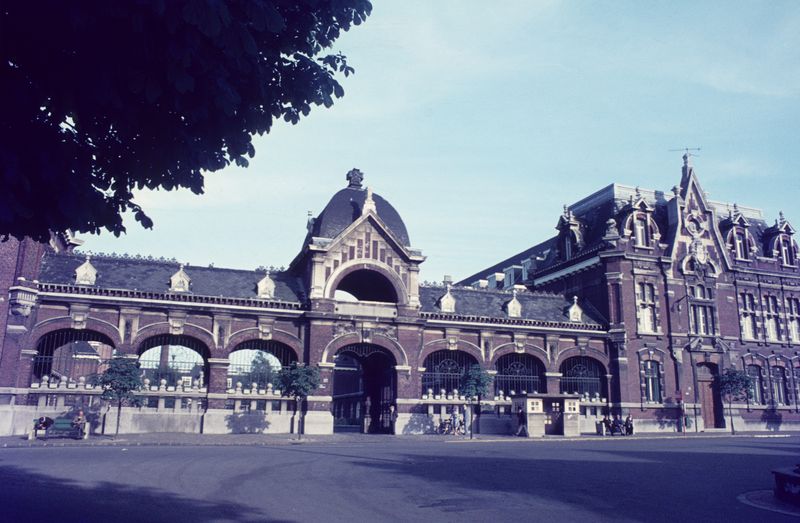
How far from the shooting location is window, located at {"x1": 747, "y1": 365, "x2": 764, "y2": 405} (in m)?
47.4

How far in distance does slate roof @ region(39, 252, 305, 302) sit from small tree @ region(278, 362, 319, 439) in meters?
5.15

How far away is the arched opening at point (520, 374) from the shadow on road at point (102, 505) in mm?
31567

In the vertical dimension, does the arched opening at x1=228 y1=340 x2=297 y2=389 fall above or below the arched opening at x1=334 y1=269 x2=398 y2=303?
below

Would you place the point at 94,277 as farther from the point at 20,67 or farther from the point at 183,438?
the point at 20,67

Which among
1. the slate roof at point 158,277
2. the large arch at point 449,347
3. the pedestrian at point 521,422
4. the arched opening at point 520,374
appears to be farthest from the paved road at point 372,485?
the arched opening at point 520,374

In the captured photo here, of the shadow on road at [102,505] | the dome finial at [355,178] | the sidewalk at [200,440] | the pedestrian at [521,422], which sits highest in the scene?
the dome finial at [355,178]

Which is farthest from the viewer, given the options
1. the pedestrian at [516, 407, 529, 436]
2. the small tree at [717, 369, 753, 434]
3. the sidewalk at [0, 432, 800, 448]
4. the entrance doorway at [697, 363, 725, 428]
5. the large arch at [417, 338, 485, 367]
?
the entrance doorway at [697, 363, 725, 428]

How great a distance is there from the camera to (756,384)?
4800cm

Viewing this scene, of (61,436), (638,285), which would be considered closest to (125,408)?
(61,436)

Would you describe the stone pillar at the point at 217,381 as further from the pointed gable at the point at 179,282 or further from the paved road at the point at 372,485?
the paved road at the point at 372,485

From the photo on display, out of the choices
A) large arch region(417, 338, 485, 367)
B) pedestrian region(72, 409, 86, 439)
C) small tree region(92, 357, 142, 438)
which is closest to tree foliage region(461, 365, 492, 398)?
large arch region(417, 338, 485, 367)

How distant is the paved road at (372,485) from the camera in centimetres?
1110

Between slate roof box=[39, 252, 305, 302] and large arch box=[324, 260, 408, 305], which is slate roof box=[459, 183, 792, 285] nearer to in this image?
large arch box=[324, 260, 408, 305]

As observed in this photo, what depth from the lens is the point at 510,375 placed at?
140 feet
